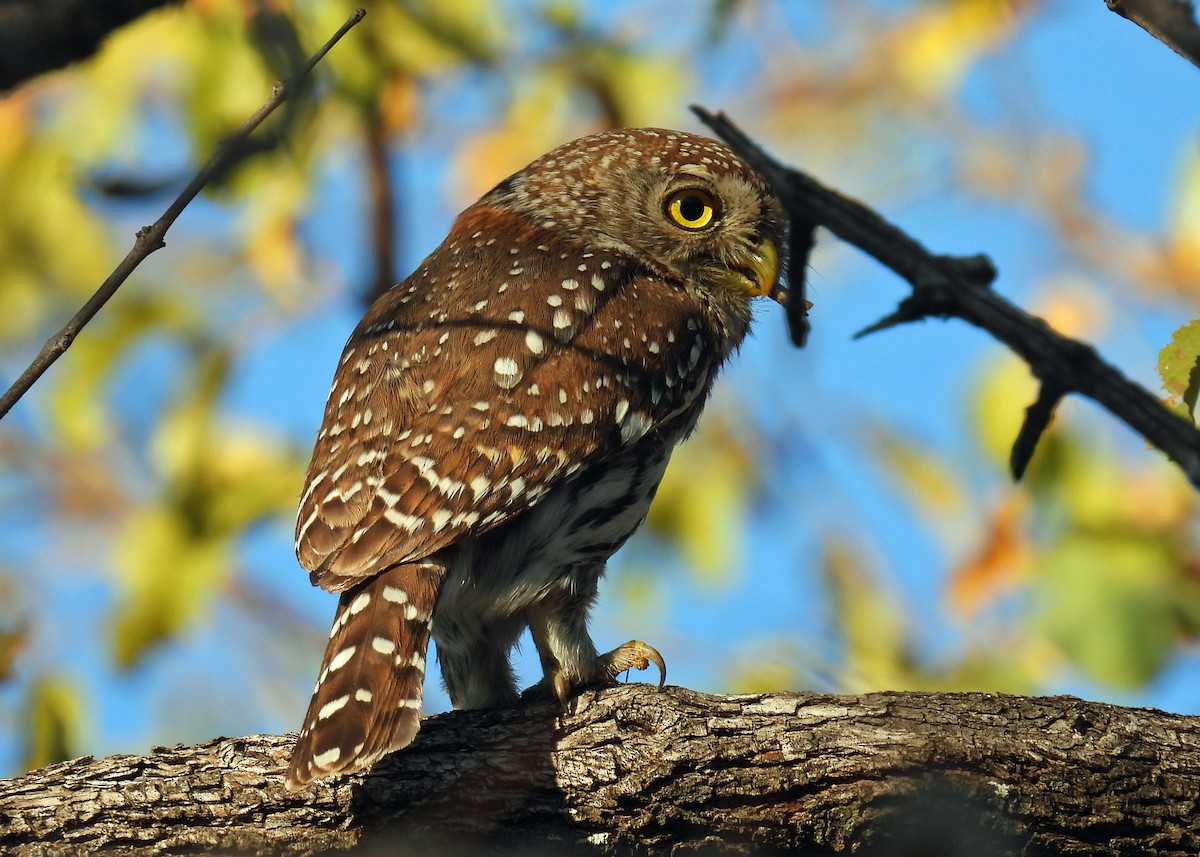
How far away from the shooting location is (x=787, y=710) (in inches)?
147

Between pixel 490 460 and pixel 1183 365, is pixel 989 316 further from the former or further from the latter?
pixel 490 460

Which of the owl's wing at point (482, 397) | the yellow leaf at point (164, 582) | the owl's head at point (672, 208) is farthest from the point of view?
the yellow leaf at point (164, 582)

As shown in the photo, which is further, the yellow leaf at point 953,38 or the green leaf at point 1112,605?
the yellow leaf at point 953,38

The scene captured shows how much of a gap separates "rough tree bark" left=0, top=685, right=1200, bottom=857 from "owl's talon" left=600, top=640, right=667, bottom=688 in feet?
2.16

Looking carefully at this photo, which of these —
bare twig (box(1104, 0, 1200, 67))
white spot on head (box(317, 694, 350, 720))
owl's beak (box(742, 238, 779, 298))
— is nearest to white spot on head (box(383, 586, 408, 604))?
white spot on head (box(317, 694, 350, 720))

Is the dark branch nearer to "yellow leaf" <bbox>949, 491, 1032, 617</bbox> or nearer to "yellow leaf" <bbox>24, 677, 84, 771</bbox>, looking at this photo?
"yellow leaf" <bbox>24, 677, 84, 771</bbox>

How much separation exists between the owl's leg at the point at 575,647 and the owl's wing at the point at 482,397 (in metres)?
0.46

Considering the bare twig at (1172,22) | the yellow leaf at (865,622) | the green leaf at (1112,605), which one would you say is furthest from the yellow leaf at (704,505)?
the bare twig at (1172,22)

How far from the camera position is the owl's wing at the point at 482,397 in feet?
12.9

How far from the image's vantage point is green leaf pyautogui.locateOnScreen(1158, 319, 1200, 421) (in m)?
2.57

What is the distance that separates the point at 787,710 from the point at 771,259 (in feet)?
7.03

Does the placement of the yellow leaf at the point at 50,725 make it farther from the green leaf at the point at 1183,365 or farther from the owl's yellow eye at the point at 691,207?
the green leaf at the point at 1183,365

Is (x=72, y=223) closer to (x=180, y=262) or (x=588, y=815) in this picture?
(x=180, y=262)

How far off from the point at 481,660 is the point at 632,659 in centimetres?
52
